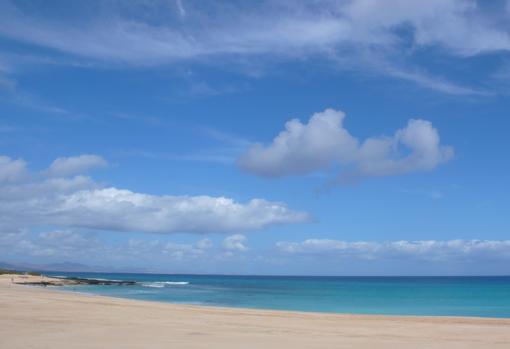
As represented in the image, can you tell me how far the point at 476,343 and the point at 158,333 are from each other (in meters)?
9.86

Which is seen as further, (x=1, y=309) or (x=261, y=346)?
(x=1, y=309)

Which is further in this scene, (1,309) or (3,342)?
(1,309)

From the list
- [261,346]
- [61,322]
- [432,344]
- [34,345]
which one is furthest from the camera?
[61,322]

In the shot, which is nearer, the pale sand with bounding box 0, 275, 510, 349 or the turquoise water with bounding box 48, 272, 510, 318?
the pale sand with bounding box 0, 275, 510, 349

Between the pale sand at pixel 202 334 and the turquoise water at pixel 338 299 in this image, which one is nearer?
the pale sand at pixel 202 334

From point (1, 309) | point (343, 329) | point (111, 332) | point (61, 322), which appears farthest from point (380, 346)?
point (1, 309)

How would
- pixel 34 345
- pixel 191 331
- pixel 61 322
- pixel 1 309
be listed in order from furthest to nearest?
pixel 1 309 → pixel 61 322 → pixel 191 331 → pixel 34 345

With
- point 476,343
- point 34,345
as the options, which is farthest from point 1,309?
point 476,343

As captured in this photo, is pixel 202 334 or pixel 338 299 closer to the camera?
pixel 202 334

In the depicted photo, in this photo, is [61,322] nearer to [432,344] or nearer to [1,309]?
→ [1,309]

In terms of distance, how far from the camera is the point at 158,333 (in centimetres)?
1698

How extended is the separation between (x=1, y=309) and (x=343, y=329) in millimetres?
15081

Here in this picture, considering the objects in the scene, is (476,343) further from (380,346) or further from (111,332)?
(111,332)

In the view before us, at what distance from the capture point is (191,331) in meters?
17.9
